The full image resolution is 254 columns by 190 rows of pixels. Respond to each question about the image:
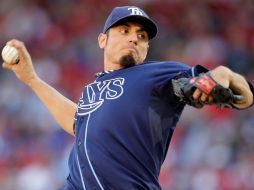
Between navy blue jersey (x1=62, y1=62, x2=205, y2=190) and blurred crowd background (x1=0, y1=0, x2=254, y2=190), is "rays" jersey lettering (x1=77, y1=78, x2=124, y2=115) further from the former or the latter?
blurred crowd background (x1=0, y1=0, x2=254, y2=190)

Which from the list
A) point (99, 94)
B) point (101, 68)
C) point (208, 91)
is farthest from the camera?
point (101, 68)

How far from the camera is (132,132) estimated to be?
11.1ft

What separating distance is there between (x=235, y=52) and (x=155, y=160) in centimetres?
593

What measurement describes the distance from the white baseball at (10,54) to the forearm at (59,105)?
0.85ft

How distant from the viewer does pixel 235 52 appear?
9188 millimetres

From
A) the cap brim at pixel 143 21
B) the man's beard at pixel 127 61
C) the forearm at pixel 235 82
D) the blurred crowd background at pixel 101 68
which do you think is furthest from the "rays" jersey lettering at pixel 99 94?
the blurred crowd background at pixel 101 68

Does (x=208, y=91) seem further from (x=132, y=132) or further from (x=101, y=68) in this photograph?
(x=101, y=68)

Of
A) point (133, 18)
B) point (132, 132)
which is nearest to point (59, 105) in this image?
point (133, 18)

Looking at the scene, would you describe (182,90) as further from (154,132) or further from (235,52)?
(235,52)

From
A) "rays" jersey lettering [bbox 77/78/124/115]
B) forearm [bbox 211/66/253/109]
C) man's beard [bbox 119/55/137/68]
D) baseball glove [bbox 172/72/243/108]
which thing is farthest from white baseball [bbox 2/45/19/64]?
forearm [bbox 211/66/253/109]

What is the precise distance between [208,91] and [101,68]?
6448 millimetres

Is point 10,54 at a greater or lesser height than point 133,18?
lesser

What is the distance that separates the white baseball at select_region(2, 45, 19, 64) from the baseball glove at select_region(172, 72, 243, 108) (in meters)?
1.25

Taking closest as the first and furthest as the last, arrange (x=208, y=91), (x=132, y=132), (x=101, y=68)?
(x=208, y=91)
(x=132, y=132)
(x=101, y=68)
